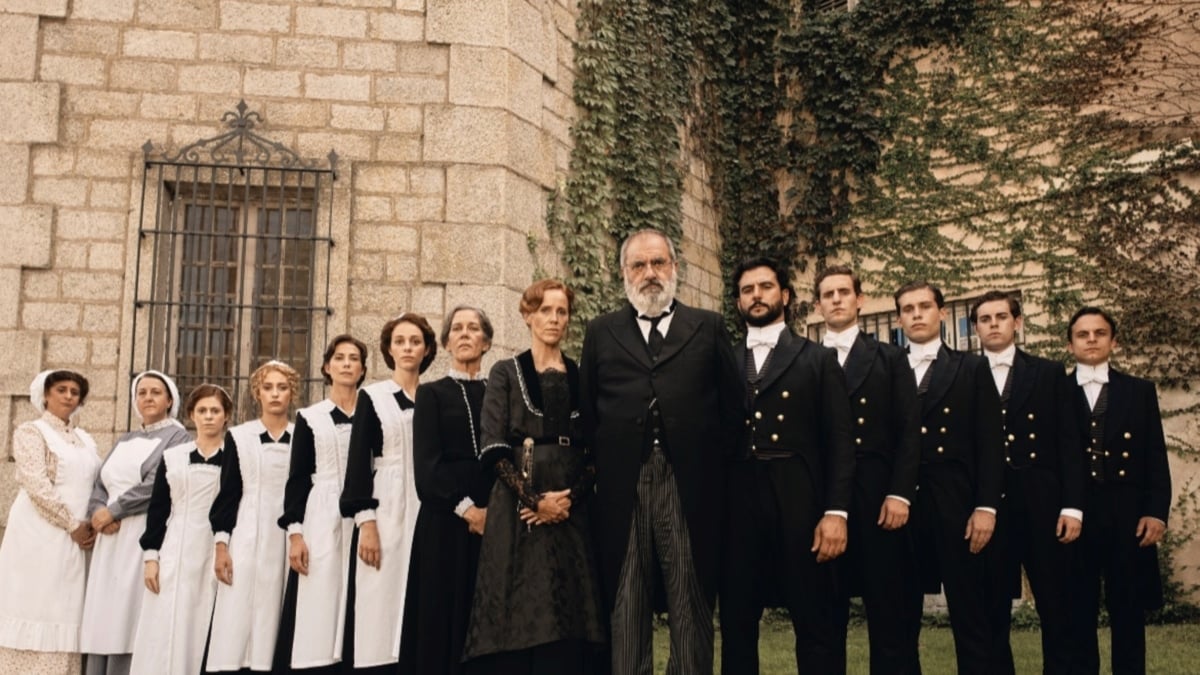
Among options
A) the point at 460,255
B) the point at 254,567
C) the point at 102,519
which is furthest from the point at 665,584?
the point at 460,255

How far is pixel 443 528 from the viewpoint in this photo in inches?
182

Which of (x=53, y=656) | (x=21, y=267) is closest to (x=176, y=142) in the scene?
(x=21, y=267)

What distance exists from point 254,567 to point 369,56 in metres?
4.14

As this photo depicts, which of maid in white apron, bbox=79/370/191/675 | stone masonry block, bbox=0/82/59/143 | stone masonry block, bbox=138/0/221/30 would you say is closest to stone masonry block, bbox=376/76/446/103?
stone masonry block, bbox=138/0/221/30

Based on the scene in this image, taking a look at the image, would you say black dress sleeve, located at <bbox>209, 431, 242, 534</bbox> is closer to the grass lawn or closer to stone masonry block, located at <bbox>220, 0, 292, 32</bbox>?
the grass lawn

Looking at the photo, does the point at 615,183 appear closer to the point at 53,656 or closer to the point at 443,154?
the point at 443,154

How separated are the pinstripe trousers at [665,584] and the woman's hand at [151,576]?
8.44ft

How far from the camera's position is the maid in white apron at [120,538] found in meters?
5.57

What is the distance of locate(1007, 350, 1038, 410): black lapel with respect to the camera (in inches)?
212

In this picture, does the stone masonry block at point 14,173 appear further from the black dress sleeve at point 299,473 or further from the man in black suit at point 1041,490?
the man in black suit at point 1041,490

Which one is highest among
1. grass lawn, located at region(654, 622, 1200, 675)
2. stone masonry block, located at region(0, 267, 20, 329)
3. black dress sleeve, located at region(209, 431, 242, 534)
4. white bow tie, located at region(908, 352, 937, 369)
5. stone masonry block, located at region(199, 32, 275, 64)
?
stone masonry block, located at region(199, 32, 275, 64)

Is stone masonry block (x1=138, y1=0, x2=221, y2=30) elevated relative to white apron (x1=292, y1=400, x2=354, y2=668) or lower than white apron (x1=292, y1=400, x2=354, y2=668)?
elevated

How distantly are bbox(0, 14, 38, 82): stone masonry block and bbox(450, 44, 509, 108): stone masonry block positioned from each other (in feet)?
9.56

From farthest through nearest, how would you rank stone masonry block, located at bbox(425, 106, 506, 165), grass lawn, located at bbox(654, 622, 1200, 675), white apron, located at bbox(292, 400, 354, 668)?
stone masonry block, located at bbox(425, 106, 506, 165) → grass lawn, located at bbox(654, 622, 1200, 675) → white apron, located at bbox(292, 400, 354, 668)
